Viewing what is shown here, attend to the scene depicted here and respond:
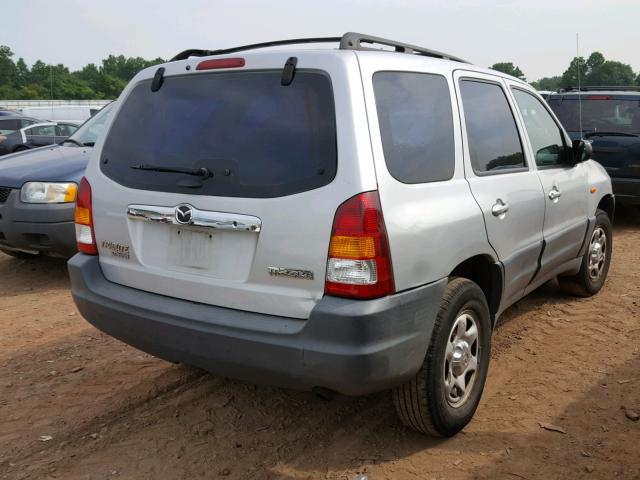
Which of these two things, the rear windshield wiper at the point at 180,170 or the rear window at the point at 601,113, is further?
the rear window at the point at 601,113

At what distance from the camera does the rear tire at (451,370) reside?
291 centimetres

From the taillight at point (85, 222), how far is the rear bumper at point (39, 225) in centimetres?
266

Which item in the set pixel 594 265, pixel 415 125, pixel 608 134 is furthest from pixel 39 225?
pixel 608 134

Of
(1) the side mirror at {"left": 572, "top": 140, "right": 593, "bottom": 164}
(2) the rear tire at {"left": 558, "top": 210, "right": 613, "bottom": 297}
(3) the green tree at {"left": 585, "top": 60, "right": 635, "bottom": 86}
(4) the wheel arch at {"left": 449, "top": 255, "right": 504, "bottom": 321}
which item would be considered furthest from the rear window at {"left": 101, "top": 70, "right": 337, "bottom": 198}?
(3) the green tree at {"left": 585, "top": 60, "right": 635, "bottom": 86}

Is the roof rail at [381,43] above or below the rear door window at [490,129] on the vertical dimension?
above

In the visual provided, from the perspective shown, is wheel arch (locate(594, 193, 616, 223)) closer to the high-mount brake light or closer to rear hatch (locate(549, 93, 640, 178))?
rear hatch (locate(549, 93, 640, 178))

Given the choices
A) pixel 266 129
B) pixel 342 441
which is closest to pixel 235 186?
pixel 266 129

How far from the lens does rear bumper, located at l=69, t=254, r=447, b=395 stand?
2516 mm

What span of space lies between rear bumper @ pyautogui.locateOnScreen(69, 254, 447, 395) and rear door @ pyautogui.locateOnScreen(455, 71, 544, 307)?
0.73m

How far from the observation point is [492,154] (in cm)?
360

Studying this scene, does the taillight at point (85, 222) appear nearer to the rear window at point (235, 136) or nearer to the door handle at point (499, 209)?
the rear window at point (235, 136)

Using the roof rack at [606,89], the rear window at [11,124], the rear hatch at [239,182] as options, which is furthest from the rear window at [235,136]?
the rear window at [11,124]

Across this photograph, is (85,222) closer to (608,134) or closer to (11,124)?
(608,134)

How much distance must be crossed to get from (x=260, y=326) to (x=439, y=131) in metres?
1.31
